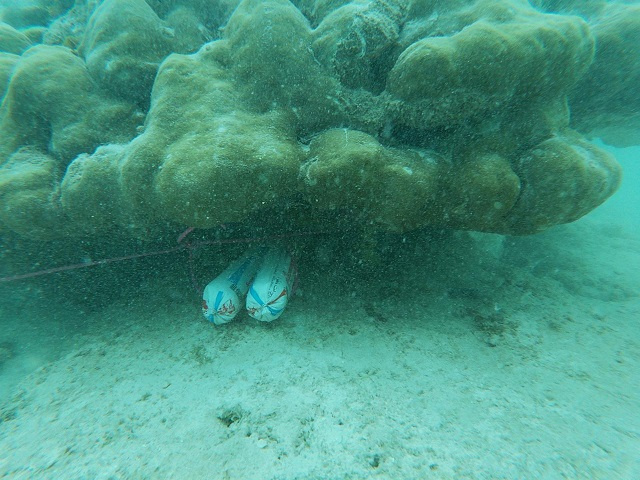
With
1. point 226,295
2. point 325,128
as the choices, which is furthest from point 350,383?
point 325,128

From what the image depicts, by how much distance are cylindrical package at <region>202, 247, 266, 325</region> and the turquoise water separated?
0.21 metres

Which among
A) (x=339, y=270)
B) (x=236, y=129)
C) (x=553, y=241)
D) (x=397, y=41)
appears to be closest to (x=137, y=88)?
(x=236, y=129)

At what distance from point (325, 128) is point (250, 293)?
6.91 ft

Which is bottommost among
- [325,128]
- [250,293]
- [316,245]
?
[250,293]

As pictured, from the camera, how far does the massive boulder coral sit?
2775mm

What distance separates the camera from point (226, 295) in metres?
3.32

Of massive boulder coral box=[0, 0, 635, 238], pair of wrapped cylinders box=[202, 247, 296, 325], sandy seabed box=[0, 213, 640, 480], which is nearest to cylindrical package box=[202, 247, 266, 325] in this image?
pair of wrapped cylinders box=[202, 247, 296, 325]

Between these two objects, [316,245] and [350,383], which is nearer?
[350,383]

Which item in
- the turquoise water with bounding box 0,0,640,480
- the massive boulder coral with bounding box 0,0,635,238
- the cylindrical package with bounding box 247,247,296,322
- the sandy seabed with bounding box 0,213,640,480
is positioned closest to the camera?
the sandy seabed with bounding box 0,213,640,480

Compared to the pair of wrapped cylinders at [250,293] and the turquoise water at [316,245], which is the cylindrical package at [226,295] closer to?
the pair of wrapped cylinders at [250,293]

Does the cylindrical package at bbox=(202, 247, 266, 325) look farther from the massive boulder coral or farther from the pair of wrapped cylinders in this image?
the massive boulder coral

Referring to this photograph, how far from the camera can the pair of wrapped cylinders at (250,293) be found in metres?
3.24

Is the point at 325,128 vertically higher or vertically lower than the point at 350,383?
higher

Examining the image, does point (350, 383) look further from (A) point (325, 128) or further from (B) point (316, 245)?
(A) point (325, 128)
